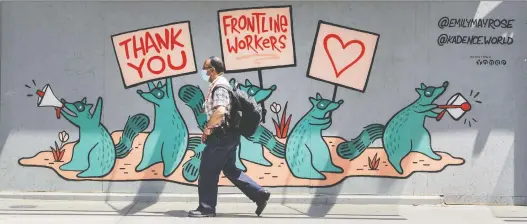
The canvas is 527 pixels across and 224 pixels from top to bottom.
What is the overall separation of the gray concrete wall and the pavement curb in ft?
0.28

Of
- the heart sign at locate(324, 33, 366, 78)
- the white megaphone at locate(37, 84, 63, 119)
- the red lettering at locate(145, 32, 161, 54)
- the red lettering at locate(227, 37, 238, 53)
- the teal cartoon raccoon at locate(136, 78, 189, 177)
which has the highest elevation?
the red lettering at locate(145, 32, 161, 54)

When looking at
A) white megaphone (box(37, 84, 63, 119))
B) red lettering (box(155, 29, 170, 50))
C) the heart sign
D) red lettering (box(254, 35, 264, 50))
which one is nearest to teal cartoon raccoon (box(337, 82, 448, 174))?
the heart sign

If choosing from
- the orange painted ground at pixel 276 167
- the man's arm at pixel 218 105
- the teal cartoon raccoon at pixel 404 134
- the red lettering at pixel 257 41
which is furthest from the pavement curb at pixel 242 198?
the red lettering at pixel 257 41

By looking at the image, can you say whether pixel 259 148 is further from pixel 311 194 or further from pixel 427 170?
pixel 427 170

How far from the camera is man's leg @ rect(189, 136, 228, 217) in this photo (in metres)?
7.82

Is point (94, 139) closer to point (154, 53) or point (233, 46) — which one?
point (154, 53)

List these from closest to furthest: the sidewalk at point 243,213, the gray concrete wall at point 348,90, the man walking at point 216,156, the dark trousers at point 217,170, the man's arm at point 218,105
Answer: the man's arm at point 218,105, the man walking at point 216,156, the dark trousers at point 217,170, the sidewalk at point 243,213, the gray concrete wall at point 348,90

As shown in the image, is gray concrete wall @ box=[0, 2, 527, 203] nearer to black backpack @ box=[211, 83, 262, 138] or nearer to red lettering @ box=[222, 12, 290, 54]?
red lettering @ box=[222, 12, 290, 54]

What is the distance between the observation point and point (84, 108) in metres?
9.02

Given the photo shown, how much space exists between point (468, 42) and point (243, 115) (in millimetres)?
3074

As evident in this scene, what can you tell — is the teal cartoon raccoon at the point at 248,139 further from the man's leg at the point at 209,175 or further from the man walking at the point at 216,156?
the man's leg at the point at 209,175

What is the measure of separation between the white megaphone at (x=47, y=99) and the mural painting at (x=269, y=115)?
0.5 inches

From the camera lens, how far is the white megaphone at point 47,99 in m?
9.02

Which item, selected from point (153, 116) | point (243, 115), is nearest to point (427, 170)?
point (243, 115)
